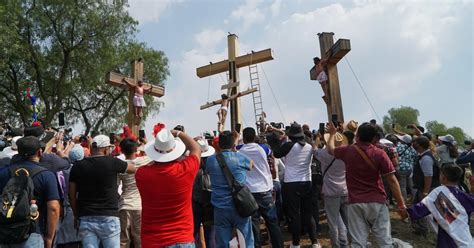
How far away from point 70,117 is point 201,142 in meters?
20.7

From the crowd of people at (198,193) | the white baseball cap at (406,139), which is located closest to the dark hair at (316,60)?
the white baseball cap at (406,139)

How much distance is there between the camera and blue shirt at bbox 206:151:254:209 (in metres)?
3.95

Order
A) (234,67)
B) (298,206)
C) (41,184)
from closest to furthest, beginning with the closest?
(41,184), (298,206), (234,67)

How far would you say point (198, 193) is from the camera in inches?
179

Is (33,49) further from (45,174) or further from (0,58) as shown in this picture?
(45,174)

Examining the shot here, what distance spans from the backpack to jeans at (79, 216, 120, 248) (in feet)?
1.75

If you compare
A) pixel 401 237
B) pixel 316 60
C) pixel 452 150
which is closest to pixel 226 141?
pixel 401 237

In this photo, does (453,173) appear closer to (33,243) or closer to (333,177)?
(333,177)

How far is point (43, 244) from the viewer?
3.35 meters

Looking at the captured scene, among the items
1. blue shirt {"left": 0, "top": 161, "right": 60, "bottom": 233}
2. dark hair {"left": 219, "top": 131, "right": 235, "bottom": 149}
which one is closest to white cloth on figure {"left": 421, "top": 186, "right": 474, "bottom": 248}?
dark hair {"left": 219, "top": 131, "right": 235, "bottom": 149}

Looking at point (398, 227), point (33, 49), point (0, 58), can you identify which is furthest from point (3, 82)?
point (398, 227)

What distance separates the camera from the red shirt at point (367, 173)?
3928 mm

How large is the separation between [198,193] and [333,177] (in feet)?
6.31

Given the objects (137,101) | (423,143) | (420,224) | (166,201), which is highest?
(137,101)
